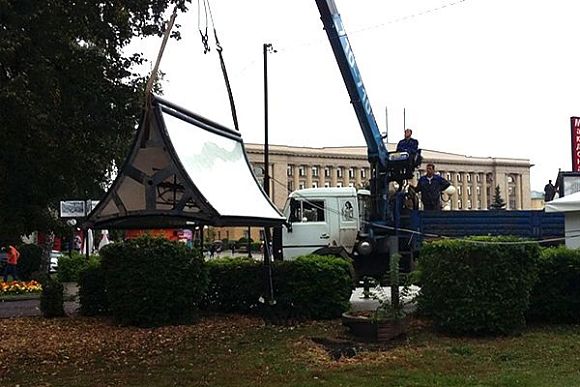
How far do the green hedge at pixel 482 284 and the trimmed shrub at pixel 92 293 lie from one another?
6.98m

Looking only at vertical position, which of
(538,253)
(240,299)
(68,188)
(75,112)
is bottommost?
(240,299)

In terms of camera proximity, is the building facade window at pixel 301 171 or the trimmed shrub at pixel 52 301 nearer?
the trimmed shrub at pixel 52 301

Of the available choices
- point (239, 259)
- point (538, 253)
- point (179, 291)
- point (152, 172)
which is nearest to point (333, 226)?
point (239, 259)

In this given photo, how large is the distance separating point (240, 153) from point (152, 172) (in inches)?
101

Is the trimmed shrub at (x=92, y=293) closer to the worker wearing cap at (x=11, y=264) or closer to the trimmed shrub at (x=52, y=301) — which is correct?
the trimmed shrub at (x=52, y=301)

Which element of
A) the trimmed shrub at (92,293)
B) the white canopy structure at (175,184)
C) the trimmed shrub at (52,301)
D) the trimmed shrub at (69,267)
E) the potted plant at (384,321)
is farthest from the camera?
the trimmed shrub at (69,267)

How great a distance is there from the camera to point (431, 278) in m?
12.5

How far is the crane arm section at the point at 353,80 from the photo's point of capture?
19.2 metres

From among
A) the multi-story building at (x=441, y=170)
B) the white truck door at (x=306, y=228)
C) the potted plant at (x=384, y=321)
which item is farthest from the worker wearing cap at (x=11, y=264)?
the multi-story building at (x=441, y=170)

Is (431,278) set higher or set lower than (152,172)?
lower

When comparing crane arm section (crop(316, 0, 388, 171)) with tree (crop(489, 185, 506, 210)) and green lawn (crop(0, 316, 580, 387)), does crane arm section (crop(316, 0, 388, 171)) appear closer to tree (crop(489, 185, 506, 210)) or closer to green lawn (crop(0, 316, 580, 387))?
tree (crop(489, 185, 506, 210))

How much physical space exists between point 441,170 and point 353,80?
81.6 meters

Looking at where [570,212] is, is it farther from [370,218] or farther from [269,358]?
[269,358]

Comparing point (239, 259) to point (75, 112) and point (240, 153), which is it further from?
point (75, 112)
